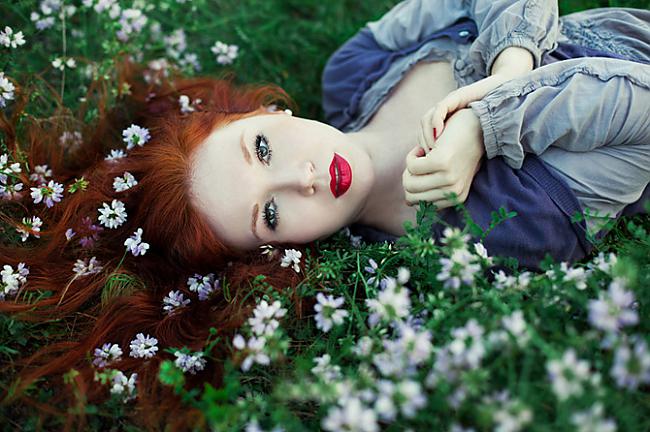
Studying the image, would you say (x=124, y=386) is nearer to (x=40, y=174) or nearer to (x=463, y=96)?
(x=40, y=174)

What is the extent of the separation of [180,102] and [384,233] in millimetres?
1240

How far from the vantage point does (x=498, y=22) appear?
2.58 metres

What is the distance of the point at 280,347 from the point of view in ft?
5.32

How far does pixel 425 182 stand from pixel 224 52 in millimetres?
1792

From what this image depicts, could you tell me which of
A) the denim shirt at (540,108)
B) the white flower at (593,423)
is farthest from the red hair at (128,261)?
the white flower at (593,423)

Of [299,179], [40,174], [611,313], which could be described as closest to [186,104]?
[40,174]

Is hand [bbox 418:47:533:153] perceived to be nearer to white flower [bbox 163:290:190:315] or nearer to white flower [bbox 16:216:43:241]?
white flower [bbox 163:290:190:315]

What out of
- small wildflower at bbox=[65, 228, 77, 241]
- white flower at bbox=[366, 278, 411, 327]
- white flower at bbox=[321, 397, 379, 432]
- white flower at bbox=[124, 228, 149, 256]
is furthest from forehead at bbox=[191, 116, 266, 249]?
white flower at bbox=[321, 397, 379, 432]

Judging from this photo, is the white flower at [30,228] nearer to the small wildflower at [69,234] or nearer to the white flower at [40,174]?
the small wildflower at [69,234]

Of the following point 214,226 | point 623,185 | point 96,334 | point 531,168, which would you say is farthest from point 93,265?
point 623,185

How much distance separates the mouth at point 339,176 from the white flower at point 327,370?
0.82m

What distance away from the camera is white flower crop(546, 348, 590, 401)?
1.28 m

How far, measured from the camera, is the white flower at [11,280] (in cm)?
231

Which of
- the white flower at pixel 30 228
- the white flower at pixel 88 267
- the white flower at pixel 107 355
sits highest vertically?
the white flower at pixel 30 228
